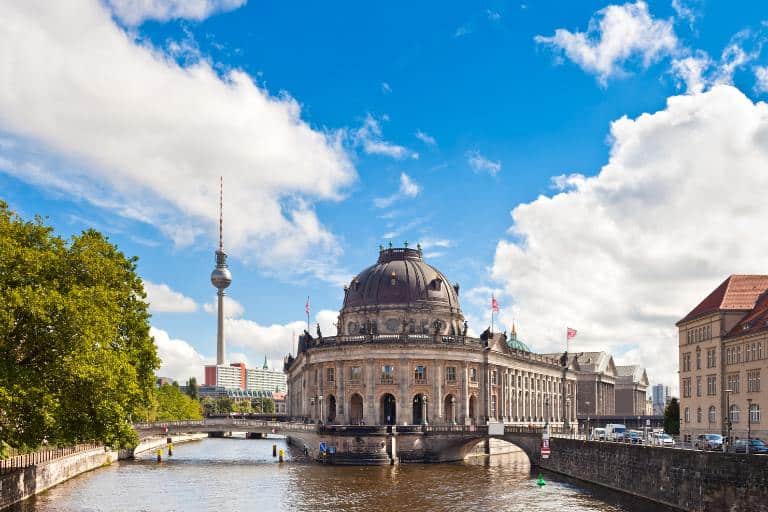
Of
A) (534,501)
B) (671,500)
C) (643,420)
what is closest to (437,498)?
(534,501)

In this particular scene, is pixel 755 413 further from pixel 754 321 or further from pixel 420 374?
pixel 420 374

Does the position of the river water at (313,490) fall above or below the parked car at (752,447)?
below

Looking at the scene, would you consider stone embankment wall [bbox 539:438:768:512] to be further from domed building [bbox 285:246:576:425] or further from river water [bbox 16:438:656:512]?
domed building [bbox 285:246:576:425]

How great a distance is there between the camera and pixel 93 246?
57750 mm

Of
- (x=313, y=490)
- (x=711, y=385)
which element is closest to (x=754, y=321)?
(x=711, y=385)

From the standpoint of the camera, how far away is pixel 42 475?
2611 inches

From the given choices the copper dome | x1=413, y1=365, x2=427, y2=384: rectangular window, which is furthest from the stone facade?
the copper dome

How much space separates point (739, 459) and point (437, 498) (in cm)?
2543

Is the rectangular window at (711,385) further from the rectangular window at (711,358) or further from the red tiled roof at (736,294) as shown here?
the red tiled roof at (736,294)

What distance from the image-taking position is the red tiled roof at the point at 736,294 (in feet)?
299

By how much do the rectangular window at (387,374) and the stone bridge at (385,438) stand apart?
11.7 metres

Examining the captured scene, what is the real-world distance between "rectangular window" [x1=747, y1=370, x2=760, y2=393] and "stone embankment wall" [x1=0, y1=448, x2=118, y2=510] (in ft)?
210

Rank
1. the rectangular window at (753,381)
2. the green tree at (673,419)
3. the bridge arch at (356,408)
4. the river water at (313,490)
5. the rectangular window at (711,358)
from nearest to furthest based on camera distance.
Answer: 1. the river water at (313,490)
2. the rectangular window at (753,381)
3. the rectangular window at (711,358)
4. the bridge arch at (356,408)
5. the green tree at (673,419)

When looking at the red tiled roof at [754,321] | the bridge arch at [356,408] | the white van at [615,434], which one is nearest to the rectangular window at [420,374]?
the bridge arch at [356,408]
